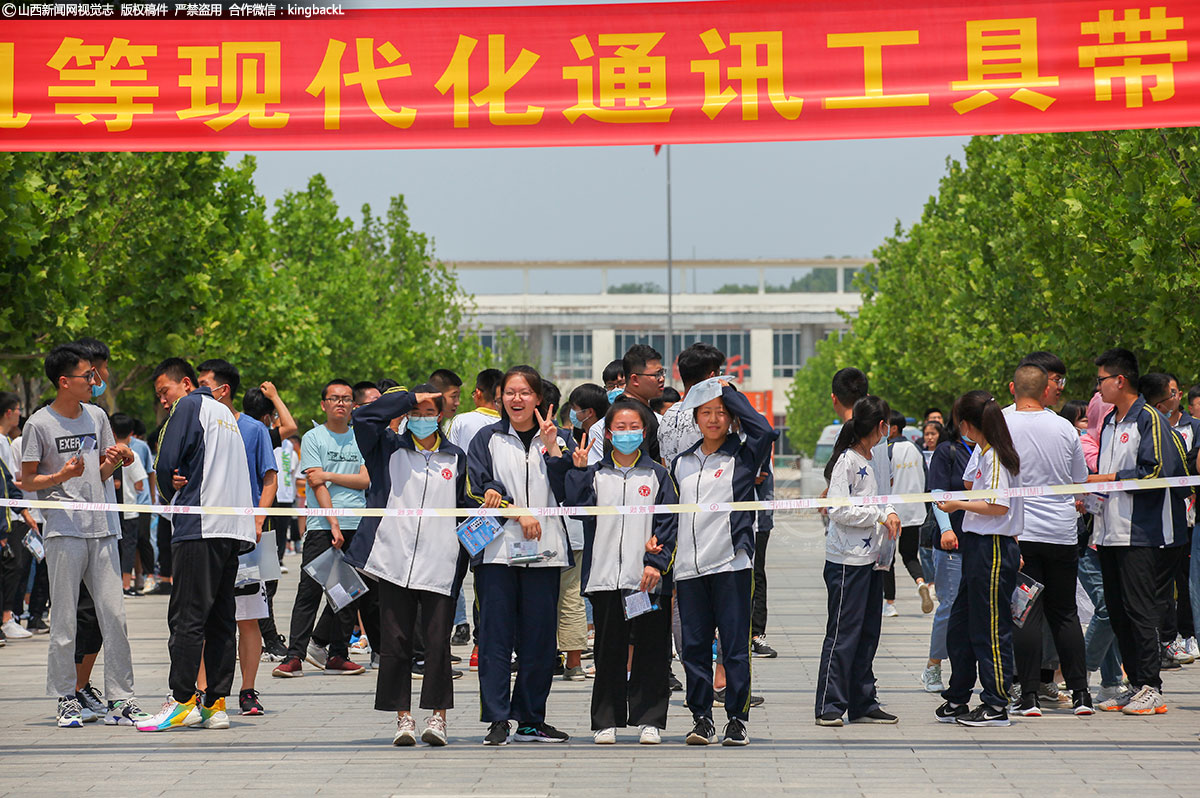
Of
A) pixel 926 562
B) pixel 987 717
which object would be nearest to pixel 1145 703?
pixel 987 717

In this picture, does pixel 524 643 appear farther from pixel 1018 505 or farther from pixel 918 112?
pixel 918 112

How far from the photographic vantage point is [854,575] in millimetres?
8430

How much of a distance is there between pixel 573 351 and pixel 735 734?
98860mm

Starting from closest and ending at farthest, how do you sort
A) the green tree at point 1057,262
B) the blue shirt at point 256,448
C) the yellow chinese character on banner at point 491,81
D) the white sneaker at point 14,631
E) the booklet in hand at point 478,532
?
1. the booklet in hand at point 478,532
2. the yellow chinese character on banner at point 491,81
3. the blue shirt at point 256,448
4. the white sneaker at point 14,631
5. the green tree at point 1057,262

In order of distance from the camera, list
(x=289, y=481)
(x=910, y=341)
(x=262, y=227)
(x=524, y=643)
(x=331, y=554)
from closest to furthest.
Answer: (x=524, y=643), (x=331, y=554), (x=289, y=481), (x=262, y=227), (x=910, y=341)

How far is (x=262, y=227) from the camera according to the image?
29.8 meters

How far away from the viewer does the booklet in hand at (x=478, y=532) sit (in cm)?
795

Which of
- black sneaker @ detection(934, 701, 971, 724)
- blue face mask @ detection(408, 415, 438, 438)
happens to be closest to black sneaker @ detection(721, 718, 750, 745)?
black sneaker @ detection(934, 701, 971, 724)

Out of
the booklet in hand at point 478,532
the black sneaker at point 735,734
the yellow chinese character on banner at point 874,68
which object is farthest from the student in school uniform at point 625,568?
the yellow chinese character on banner at point 874,68

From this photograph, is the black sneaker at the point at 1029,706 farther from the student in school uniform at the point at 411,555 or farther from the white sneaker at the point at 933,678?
the student in school uniform at the point at 411,555

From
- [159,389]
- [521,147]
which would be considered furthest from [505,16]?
[159,389]

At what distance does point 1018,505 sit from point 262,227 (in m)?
23.5

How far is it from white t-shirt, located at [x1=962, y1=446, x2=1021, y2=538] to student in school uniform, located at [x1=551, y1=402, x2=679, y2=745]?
1.74m

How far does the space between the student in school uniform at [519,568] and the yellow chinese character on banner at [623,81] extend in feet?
4.94
